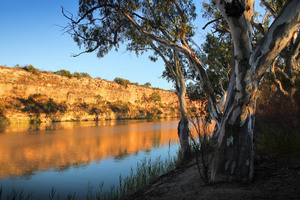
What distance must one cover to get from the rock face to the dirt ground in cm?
1572

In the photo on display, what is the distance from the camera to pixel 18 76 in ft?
85.4

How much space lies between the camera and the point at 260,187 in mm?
2211

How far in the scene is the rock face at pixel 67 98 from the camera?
79.5 feet

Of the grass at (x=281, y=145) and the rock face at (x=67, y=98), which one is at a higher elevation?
the rock face at (x=67, y=98)

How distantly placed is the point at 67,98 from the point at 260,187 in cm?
3055

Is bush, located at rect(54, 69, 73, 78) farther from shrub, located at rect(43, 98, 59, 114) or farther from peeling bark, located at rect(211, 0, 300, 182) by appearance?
peeling bark, located at rect(211, 0, 300, 182)

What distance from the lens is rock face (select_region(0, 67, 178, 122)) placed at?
2422 cm

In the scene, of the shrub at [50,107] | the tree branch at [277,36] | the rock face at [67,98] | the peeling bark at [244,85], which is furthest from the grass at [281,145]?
the shrub at [50,107]

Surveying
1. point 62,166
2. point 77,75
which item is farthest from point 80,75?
point 62,166

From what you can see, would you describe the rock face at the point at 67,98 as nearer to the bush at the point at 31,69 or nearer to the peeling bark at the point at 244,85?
the bush at the point at 31,69

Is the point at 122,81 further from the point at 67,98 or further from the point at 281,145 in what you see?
the point at 281,145

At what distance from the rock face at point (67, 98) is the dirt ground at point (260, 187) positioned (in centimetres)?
1572

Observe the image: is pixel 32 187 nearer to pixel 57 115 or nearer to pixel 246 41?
pixel 246 41

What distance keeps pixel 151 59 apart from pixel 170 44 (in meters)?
4.40
